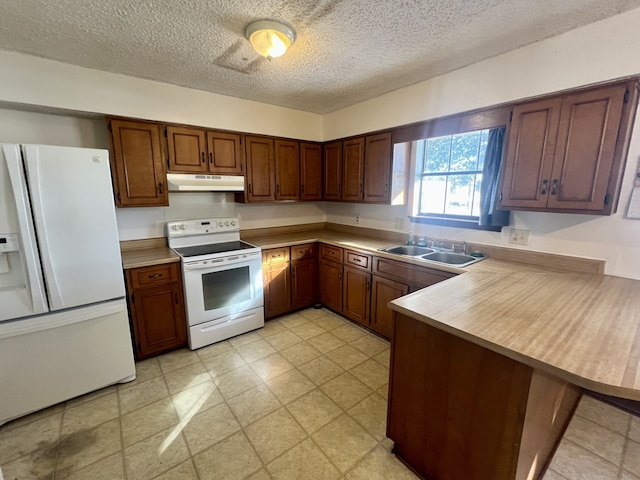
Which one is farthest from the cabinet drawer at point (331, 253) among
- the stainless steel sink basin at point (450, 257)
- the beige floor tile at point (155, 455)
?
the beige floor tile at point (155, 455)

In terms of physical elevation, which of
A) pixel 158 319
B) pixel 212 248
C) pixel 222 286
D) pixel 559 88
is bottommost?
pixel 158 319

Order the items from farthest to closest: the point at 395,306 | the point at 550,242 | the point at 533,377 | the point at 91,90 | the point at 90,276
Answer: the point at 91,90 → the point at 550,242 → the point at 90,276 → the point at 395,306 → the point at 533,377

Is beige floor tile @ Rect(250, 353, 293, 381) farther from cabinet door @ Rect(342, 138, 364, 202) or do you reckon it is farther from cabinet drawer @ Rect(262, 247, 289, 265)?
cabinet door @ Rect(342, 138, 364, 202)

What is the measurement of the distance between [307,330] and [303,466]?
1.49 meters

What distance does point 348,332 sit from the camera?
9.74 feet

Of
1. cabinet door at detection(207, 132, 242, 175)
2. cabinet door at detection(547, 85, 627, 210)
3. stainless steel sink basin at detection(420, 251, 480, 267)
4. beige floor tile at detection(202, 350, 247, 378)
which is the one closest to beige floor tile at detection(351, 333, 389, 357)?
stainless steel sink basin at detection(420, 251, 480, 267)

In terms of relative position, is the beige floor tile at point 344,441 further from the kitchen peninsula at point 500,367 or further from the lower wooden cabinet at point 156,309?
the lower wooden cabinet at point 156,309

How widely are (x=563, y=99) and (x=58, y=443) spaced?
148 inches

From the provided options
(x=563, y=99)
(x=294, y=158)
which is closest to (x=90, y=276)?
(x=294, y=158)

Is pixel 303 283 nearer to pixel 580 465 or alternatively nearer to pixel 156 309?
pixel 156 309

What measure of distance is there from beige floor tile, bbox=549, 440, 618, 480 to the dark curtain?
4.99 ft

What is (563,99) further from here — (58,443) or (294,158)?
(58,443)

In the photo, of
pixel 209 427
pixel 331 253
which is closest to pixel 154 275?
pixel 209 427

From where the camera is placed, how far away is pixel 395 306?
4.67ft
